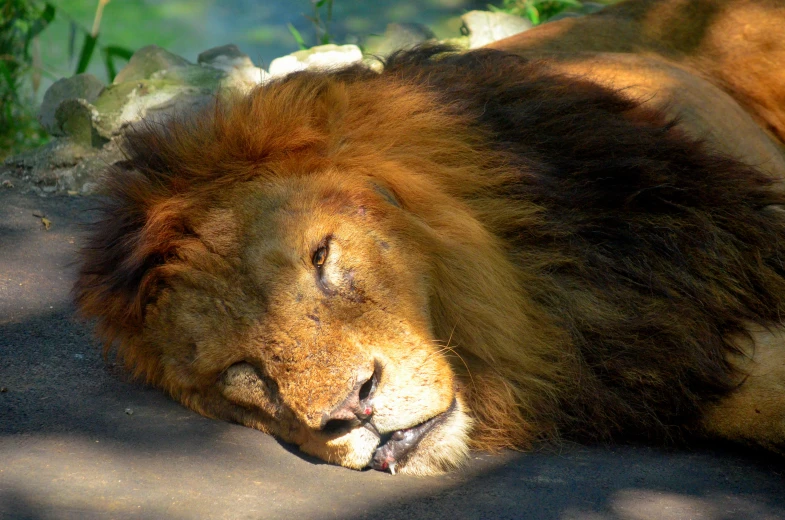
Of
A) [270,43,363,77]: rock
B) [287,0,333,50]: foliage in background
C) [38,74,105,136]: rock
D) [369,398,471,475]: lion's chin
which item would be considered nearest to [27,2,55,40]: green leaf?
[38,74,105,136]: rock

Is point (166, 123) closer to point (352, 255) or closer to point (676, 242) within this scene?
point (352, 255)

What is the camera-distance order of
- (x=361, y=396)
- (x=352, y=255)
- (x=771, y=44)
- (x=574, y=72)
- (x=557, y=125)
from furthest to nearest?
(x=771, y=44) < (x=574, y=72) < (x=557, y=125) < (x=352, y=255) < (x=361, y=396)

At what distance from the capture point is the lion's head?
229cm

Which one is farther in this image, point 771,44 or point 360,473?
point 771,44

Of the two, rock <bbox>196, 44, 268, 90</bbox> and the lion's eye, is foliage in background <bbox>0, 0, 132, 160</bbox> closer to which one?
rock <bbox>196, 44, 268, 90</bbox>

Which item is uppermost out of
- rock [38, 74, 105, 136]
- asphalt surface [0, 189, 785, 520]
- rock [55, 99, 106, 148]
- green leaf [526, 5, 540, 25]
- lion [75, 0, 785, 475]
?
green leaf [526, 5, 540, 25]

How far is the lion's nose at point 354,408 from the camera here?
2172 mm

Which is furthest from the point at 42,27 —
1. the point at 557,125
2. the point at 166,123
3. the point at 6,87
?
the point at 557,125

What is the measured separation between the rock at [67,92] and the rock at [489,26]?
262 centimetres

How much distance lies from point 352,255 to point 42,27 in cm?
534

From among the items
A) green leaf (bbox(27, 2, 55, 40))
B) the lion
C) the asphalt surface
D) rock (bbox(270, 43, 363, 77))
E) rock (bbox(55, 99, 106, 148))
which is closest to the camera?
the asphalt surface

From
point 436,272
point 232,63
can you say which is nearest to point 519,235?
point 436,272

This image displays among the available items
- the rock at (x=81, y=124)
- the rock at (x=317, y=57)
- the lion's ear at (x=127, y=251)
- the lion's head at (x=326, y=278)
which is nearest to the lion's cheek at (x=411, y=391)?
the lion's head at (x=326, y=278)

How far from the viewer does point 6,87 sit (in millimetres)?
6969
